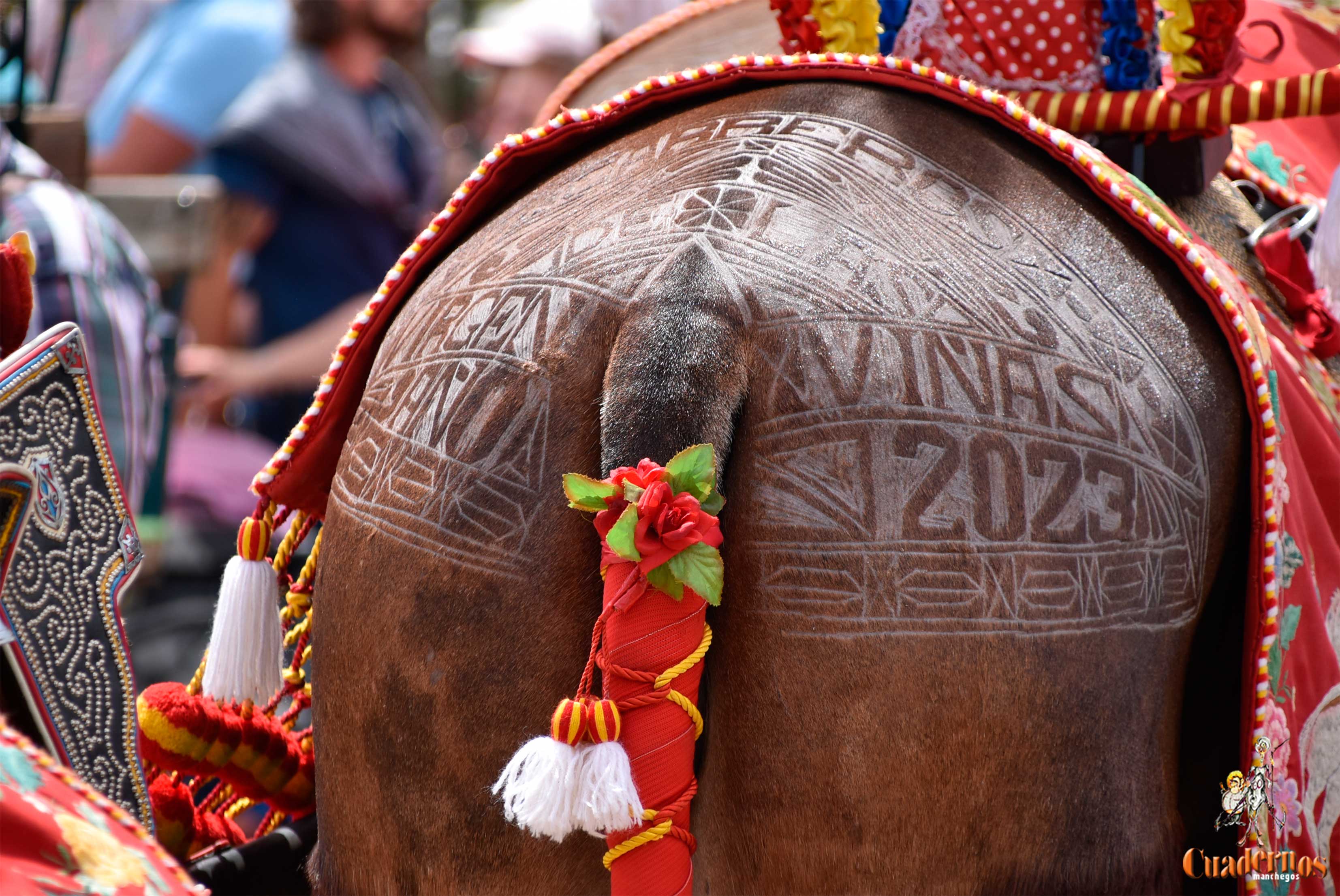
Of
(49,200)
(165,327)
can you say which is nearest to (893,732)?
(49,200)

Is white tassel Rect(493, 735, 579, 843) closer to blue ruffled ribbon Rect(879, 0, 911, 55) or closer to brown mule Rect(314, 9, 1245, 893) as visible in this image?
brown mule Rect(314, 9, 1245, 893)

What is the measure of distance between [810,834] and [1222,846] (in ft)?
1.66

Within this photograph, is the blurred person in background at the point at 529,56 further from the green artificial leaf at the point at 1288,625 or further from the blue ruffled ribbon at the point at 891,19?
the green artificial leaf at the point at 1288,625

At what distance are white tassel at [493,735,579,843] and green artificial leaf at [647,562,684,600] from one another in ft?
0.52

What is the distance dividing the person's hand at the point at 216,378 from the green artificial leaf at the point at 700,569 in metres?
3.55

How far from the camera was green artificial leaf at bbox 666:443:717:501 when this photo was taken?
3.80 feet

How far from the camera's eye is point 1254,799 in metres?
1.36

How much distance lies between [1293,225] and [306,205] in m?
3.56

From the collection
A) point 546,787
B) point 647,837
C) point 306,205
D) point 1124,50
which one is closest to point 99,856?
point 546,787

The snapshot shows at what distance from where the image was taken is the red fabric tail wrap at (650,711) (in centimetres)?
119

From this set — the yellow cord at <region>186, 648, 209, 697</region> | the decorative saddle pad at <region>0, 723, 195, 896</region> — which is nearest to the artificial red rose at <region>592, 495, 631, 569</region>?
the decorative saddle pad at <region>0, 723, 195, 896</region>

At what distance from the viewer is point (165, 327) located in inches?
140

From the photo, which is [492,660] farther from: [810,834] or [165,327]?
[165,327]

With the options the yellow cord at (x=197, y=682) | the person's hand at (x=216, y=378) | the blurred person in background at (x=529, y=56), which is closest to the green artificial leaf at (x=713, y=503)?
the yellow cord at (x=197, y=682)
